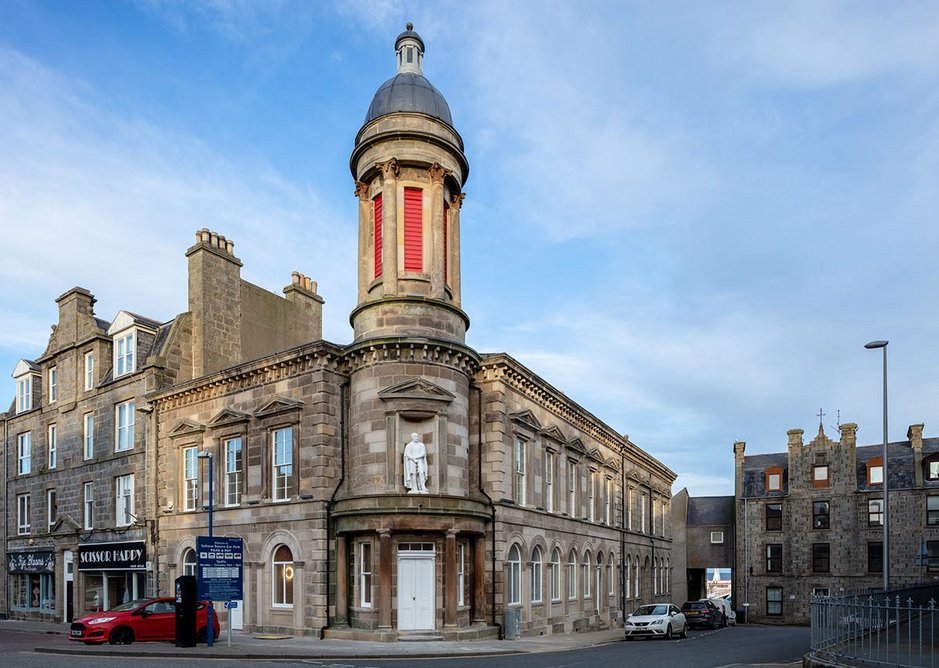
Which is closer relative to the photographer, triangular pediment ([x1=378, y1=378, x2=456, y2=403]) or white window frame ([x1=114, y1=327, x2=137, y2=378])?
triangular pediment ([x1=378, y1=378, x2=456, y2=403])

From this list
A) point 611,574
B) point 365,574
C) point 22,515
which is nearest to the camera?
point 365,574

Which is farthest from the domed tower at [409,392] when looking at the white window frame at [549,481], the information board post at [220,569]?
A: the white window frame at [549,481]

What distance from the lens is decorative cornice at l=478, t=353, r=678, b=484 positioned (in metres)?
28.1

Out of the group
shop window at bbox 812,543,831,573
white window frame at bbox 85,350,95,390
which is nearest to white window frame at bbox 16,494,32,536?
white window frame at bbox 85,350,95,390

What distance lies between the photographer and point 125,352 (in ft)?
114

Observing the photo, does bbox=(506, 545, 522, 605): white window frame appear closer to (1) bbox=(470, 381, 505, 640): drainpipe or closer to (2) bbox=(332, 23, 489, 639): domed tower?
(1) bbox=(470, 381, 505, 640): drainpipe

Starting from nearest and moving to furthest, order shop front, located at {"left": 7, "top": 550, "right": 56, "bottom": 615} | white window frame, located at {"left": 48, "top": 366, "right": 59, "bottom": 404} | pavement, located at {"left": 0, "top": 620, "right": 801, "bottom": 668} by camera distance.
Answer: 1. pavement, located at {"left": 0, "top": 620, "right": 801, "bottom": 668}
2. shop front, located at {"left": 7, "top": 550, "right": 56, "bottom": 615}
3. white window frame, located at {"left": 48, "top": 366, "right": 59, "bottom": 404}

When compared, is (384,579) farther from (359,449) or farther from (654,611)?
(654,611)

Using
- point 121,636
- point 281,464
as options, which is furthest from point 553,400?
point 121,636

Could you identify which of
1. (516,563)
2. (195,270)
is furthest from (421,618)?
Answer: (195,270)

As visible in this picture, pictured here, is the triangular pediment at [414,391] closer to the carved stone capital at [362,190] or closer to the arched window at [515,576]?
the arched window at [515,576]

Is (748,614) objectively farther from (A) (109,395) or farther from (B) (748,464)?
(A) (109,395)

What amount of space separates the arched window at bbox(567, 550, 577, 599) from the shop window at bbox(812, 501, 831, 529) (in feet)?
89.9

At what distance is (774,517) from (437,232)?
4094 centimetres
